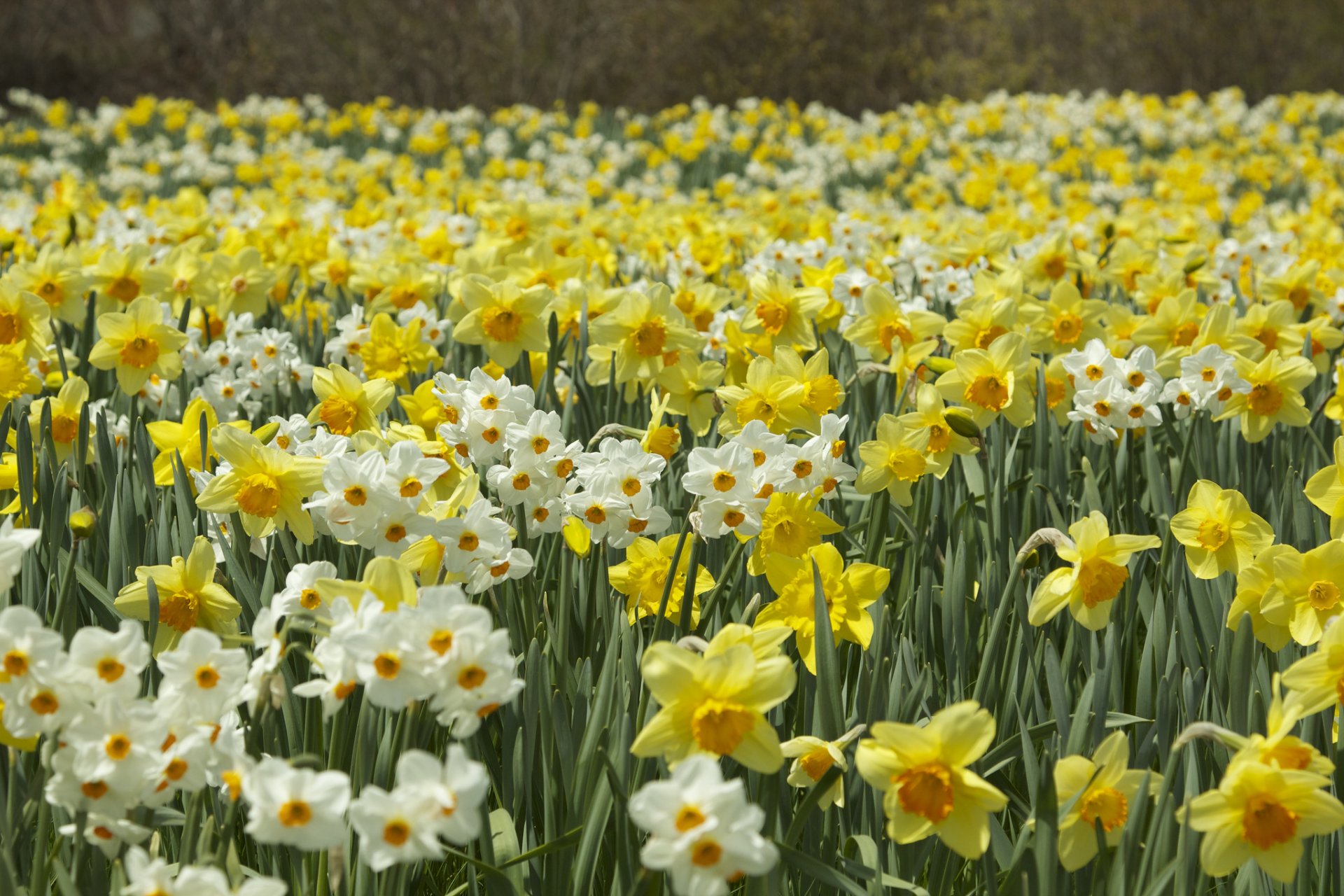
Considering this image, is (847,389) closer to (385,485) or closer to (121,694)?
(385,485)

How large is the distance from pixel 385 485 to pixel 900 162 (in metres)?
9.08

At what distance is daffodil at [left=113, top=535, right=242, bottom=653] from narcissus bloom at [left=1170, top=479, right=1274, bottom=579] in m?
1.22

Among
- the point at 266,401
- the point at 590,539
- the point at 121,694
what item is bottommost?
the point at 266,401

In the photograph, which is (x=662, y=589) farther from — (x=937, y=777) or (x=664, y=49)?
(x=664, y=49)

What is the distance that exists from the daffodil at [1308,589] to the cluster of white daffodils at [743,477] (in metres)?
0.55

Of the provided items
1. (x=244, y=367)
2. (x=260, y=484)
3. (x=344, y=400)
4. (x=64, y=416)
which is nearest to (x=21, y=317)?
(x=64, y=416)

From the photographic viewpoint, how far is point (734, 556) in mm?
1581

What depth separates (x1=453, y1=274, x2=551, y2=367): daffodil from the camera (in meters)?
2.42

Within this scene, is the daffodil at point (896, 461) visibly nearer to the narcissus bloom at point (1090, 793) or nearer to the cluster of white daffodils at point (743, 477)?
the cluster of white daffodils at point (743, 477)

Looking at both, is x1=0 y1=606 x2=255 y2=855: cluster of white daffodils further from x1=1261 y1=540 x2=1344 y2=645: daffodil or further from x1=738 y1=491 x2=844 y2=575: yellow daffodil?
x1=1261 y1=540 x2=1344 y2=645: daffodil

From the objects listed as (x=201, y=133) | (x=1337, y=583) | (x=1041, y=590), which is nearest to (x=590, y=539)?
(x=1041, y=590)

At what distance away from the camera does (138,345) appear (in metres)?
2.34

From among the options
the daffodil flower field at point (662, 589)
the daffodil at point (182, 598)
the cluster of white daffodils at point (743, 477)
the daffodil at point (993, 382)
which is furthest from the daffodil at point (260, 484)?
the daffodil at point (993, 382)

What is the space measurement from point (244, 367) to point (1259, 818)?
232 cm
